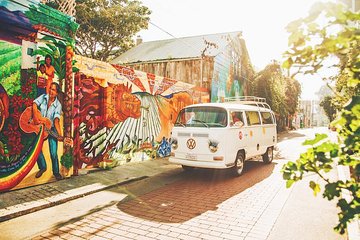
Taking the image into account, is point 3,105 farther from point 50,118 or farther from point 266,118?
point 266,118

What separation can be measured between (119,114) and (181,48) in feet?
44.4

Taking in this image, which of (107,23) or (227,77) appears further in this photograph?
(107,23)

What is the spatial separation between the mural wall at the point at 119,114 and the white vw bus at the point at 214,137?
2235mm

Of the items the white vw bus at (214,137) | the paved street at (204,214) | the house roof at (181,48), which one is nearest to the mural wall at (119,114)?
the paved street at (204,214)

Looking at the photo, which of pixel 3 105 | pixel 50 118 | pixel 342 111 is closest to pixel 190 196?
pixel 50 118

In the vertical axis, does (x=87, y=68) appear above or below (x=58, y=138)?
above

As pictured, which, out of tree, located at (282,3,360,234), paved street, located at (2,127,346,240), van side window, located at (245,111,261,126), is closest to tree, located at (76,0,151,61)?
van side window, located at (245,111,261,126)

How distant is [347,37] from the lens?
5.12 feet

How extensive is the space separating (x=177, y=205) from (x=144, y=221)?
1065mm

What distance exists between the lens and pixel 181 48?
22.1 metres

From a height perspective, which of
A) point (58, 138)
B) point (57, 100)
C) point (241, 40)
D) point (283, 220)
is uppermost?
point (241, 40)

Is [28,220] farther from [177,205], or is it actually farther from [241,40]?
[241,40]

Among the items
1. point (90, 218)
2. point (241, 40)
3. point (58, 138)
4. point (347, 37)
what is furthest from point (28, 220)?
point (241, 40)

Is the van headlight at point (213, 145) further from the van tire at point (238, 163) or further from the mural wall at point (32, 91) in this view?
the mural wall at point (32, 91)
